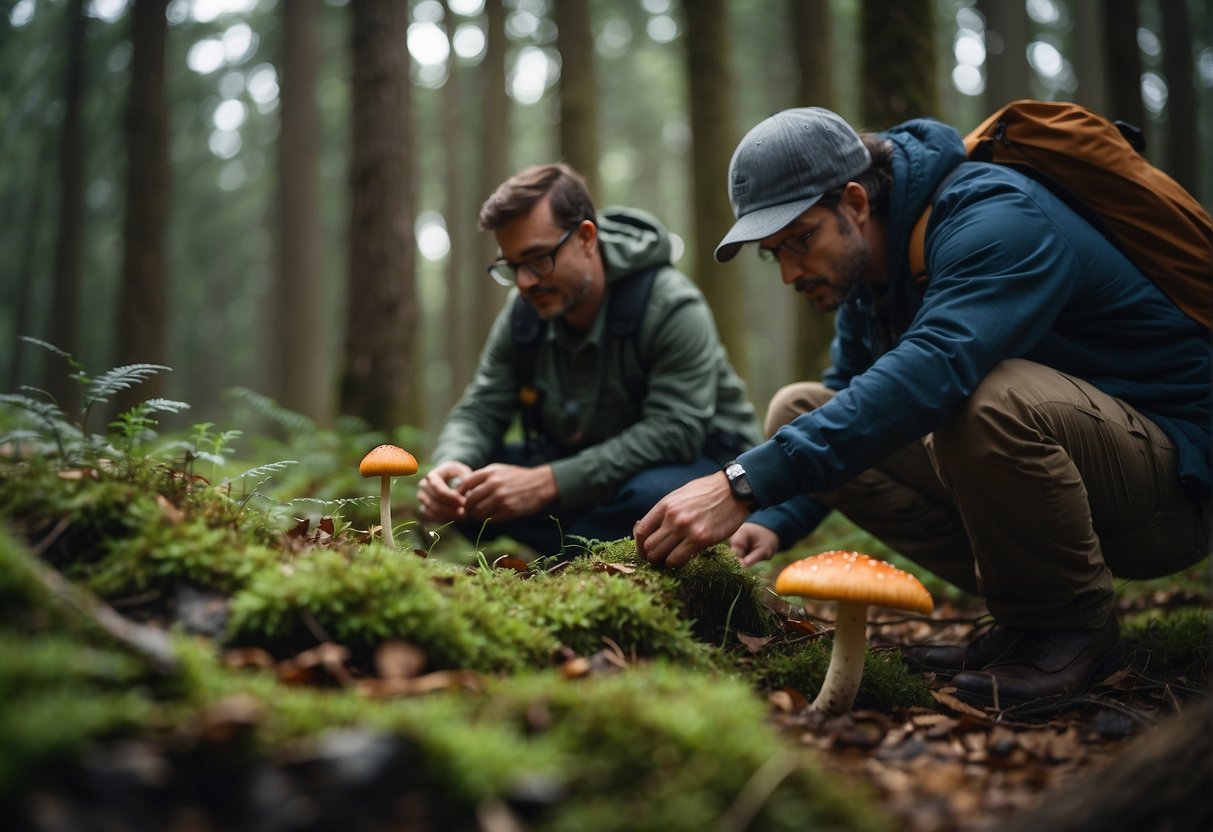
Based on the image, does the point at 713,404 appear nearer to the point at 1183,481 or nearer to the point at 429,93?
the point at 1183,481

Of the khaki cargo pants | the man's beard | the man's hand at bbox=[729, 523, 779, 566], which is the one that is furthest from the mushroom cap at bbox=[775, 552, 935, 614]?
the man's beard

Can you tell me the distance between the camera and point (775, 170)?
3.61m

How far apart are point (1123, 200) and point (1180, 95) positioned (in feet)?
31.0

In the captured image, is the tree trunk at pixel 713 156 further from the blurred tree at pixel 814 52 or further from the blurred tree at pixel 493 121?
the blurred tree at pixel 493 121

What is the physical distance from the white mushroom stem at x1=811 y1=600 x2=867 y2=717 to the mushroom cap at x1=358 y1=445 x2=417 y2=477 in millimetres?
1849

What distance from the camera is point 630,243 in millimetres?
5172

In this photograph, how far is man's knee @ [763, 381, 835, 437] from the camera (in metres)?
4.39

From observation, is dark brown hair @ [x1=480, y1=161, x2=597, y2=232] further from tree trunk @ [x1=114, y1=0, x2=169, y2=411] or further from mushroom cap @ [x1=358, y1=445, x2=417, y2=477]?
tree trunk @ [x1=114, y1=0, x2=169, y2=411]

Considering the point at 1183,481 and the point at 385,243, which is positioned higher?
the point at 385,243

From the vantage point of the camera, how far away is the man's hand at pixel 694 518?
2.86 m

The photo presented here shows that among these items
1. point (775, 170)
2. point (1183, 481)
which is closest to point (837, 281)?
point (775, 170)

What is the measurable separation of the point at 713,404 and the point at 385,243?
4293mm

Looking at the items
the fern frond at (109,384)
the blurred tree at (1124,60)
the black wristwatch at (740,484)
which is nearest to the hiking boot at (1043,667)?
the black wristwatch at (740,484)

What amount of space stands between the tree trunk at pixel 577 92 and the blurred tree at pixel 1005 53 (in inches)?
234
